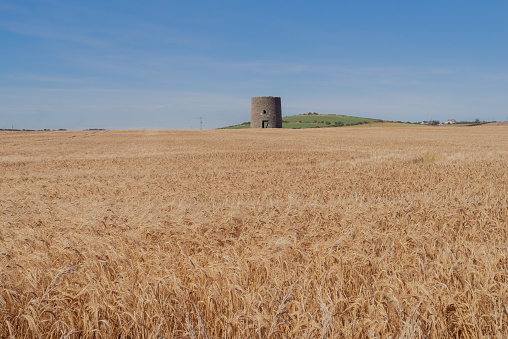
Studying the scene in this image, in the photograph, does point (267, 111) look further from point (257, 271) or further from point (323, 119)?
point (257, 271)

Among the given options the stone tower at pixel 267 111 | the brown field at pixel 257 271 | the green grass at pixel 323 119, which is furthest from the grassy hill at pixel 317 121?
the brown field at pixel 257 271

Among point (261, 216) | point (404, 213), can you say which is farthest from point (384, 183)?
point (261, 216)

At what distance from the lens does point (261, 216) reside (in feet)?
15.7

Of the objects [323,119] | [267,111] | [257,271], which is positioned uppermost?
[323,119]

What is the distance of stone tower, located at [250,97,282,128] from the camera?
73.8 m

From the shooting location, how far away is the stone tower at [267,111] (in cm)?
7375

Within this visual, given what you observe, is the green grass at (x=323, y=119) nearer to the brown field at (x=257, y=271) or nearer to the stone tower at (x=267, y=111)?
the stone tower at (x=267, y=111)

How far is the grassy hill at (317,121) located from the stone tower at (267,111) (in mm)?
23630

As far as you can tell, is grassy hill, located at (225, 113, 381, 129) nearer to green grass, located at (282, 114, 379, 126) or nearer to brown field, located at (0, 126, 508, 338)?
green grass, located at (282, 114, 379, 126)

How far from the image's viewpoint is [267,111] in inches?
2923

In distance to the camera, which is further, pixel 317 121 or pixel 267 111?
pixel 317 121

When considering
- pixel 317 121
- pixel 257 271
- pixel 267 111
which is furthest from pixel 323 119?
pixel 257 271

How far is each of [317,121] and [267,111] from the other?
1486 inches

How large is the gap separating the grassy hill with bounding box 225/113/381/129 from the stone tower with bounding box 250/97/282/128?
77.5 ft
